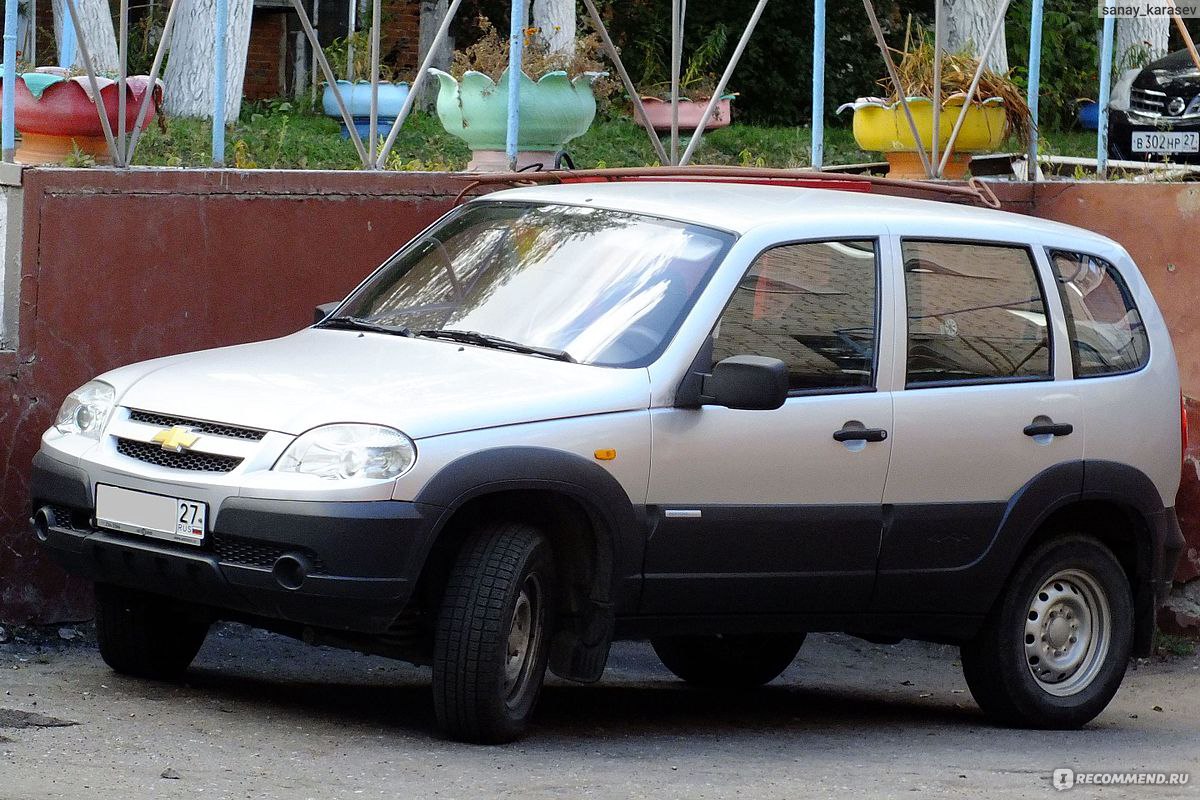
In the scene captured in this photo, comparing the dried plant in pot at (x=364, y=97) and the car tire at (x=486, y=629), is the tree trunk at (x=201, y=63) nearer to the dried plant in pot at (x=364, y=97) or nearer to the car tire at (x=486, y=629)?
the dried plant in pot at (x=364, y=97)

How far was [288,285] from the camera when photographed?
762 centimetres

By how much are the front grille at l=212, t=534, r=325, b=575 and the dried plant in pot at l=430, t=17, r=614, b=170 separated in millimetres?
3857

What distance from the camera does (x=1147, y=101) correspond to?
13.5 metres

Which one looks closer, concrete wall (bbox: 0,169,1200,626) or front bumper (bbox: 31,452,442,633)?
front bumper (bbox: 31,452,442,633)

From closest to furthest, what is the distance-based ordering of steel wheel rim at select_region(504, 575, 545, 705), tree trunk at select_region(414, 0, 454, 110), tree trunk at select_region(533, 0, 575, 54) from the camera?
steel wheel rim at select_region(504, 575, 545, 705)
tree trunk at select_region(533, 0, 575, 54)
tree trunk at select_region(414, 0, 454, 110)

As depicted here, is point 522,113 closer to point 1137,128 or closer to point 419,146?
point 419,146

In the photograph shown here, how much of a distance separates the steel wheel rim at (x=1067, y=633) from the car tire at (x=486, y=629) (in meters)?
2.09

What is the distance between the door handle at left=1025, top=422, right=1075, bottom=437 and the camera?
6.39m

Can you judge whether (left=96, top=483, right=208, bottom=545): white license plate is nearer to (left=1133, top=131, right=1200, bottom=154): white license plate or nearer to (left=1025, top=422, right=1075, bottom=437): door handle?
(left=1025, top=422, right=1075, bottom=437): door handle

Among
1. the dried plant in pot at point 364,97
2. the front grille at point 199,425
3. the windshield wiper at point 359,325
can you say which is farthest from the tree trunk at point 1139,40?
the front grille at point 199,425

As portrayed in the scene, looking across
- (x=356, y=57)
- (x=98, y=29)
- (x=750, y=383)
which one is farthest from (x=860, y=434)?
(x=356, y=57)

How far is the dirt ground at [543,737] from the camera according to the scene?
4996 millimetres

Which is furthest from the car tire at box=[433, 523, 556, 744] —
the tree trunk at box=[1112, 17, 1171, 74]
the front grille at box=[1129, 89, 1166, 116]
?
the tree trunk at box=[1112, 17, 1171, 74]

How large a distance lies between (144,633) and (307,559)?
1267 mm
